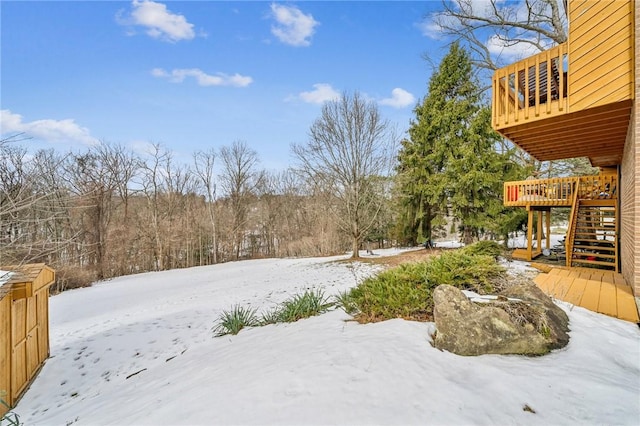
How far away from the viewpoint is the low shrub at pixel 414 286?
12.7ft

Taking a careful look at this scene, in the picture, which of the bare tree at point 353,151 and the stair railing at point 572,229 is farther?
the bare tree at point 353,151

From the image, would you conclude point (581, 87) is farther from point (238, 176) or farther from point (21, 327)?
point (238, 176)

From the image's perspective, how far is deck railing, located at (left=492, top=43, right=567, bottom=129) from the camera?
476cm

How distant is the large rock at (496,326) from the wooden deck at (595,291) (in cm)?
109

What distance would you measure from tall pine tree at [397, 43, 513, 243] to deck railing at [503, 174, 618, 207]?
2501mm

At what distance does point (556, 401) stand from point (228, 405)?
233 centimetres

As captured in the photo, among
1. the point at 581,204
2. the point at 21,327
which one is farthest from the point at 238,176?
the point at 581,204

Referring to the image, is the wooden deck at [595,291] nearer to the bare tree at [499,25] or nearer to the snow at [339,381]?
the snow at [339,381]

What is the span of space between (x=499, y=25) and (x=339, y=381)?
14.7m

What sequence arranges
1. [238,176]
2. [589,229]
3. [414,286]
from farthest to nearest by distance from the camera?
→ [238,176], [589,229], [414,286]

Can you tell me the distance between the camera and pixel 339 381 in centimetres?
236

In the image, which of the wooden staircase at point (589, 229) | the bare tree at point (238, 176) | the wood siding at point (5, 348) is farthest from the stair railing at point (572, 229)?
the bare tree at point (238, 176)

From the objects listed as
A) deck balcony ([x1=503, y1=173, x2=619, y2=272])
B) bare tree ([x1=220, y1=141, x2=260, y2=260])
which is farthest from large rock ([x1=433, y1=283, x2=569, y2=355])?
bare tree ([x1=220, y1=141, x2=260, y2=260])

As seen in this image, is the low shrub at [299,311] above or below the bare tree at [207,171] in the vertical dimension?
below
